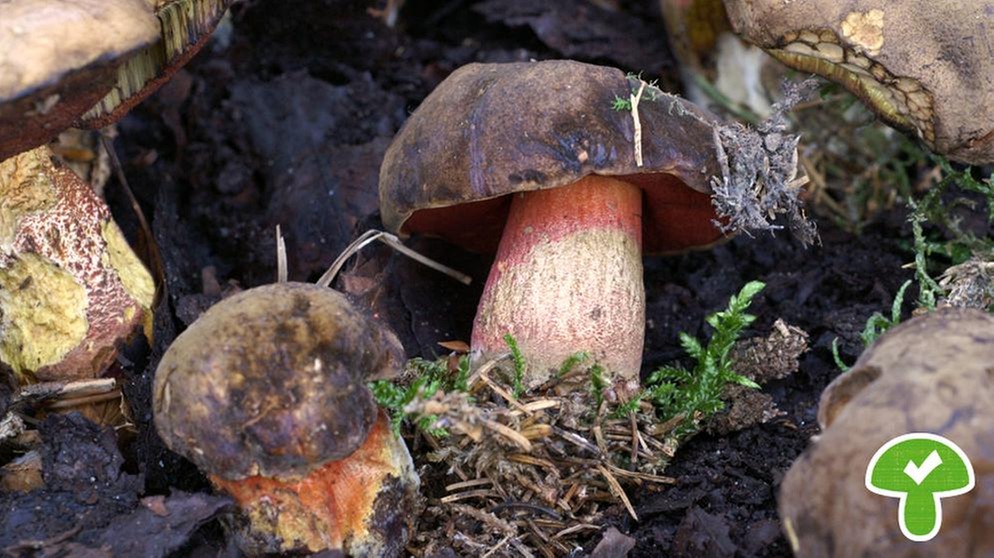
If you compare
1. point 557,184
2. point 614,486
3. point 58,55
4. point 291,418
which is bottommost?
point 614,486

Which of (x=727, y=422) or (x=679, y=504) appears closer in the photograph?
(x=679, y=504)

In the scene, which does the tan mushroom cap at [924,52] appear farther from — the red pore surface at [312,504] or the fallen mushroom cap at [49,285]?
the fallen mushroom cap at [49,285]

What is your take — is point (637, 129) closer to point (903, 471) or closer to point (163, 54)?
point (903, 471)

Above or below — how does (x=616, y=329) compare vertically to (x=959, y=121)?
below

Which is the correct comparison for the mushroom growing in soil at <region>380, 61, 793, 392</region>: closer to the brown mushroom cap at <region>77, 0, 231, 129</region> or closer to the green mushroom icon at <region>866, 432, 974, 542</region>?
the brown mushroom cap at <region>77, 0, 231, 129</region>

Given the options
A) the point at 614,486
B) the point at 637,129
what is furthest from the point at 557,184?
the point at 614,486

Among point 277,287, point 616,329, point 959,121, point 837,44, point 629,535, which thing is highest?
point 837,44

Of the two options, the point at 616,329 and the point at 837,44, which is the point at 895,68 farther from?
the point at 616,329

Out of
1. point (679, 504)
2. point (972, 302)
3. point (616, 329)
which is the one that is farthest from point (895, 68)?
point (679, 504)
